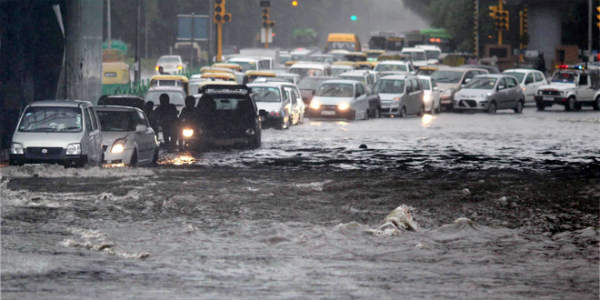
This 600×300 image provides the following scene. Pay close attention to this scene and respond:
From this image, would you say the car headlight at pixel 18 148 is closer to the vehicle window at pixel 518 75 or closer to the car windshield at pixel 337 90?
the car windshield at pixel 337 90

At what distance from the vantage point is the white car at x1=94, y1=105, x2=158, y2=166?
21391 millimetres

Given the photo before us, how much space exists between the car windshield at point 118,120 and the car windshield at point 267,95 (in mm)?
13362

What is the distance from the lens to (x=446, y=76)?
51.2 meters

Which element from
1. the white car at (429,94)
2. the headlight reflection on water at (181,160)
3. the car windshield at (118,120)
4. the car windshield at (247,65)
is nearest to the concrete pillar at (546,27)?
the car windshield at (247,65)

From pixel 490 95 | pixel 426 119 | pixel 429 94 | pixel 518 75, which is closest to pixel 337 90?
pixel 426 119

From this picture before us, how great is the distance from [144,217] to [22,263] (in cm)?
415

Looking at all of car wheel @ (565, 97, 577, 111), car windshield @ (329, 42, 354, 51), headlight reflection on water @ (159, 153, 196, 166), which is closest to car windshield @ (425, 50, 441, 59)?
car windshield @ (329, 42, 354, 51)

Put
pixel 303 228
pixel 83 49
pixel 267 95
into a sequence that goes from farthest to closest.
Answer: pixel 267 95 → pixel 83 49 → pixel 303 228

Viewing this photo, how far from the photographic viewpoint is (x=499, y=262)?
1296cm

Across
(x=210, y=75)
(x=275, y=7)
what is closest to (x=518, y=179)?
(x=210, y=75)

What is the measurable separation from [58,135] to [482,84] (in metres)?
29.7

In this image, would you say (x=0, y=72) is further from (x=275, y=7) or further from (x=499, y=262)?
(x=275, y=7)

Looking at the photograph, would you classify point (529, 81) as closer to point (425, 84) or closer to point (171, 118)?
point (425, 84)

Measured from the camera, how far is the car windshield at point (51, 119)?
66.4 ft
